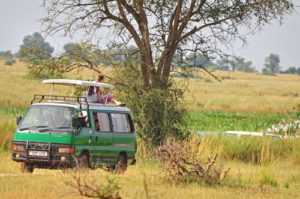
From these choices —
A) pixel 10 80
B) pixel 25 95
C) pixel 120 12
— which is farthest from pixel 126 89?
pixel 10 80

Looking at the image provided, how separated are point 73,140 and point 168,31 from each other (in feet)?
34.9

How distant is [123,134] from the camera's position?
17.4 metres

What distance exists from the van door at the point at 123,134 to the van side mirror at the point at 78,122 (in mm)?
1494

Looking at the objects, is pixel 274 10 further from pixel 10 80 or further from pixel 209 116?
pixel 10 80

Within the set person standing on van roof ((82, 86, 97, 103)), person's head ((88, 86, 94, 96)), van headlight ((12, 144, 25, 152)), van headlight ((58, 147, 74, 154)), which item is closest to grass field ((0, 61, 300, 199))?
van headlight ((58, 147, 74, 154))

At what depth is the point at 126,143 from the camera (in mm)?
17516

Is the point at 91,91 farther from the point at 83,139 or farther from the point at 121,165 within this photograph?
the point at 83,139

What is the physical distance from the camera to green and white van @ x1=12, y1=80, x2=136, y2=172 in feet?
49.2

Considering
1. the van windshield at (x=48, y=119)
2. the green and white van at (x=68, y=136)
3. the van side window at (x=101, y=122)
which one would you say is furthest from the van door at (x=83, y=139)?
the van side window at (x=101, y=122)

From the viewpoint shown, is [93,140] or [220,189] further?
[93,140]

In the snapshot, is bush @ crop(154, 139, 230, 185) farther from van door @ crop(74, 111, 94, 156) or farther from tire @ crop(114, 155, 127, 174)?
tire @ crop(114, 155, 127, 174)

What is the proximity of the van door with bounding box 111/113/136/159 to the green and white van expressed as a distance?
0.02 meters

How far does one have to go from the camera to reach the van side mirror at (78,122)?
15070 millimetres

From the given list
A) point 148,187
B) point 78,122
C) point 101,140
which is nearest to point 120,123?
point 101,140
